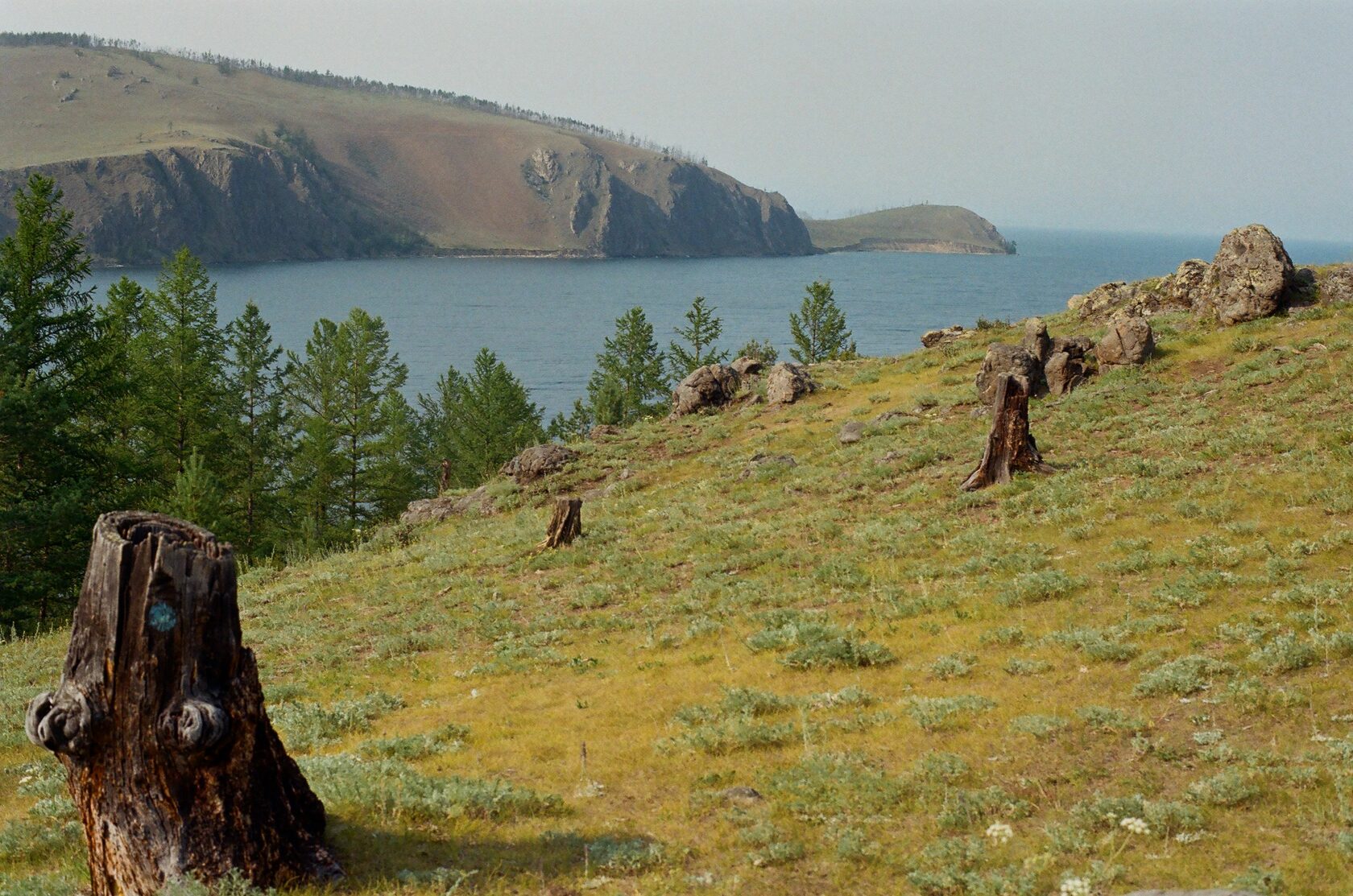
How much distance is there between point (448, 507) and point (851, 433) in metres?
16.0

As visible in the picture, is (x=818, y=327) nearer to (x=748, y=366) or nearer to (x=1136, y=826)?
(x=748, y=366)

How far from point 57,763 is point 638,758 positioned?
7.91 m

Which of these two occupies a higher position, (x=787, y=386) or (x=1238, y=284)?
(x=1238, y=284)

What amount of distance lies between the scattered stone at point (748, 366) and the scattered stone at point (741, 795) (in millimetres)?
37858

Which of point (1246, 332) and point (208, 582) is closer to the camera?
point (208, 582)

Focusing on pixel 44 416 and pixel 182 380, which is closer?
pixel 44 416

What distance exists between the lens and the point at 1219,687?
10977mm

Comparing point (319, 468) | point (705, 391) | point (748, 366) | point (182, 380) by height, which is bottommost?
point (319, 468)

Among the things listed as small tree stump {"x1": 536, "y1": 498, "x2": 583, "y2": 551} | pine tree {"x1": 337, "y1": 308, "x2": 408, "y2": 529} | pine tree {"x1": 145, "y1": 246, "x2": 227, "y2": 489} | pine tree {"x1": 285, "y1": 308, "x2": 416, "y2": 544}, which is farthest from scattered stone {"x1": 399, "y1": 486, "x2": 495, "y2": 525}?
pine tree {"x1": 337, "y1": 308, "x2": 408, "y2": 529}

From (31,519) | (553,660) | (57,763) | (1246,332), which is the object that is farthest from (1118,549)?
(31,519)

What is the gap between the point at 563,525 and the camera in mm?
25125

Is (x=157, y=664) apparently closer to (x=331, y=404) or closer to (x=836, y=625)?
(x=836, y=625)

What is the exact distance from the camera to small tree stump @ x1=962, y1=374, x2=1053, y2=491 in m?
23.2

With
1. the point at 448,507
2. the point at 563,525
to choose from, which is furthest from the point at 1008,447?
the point at 448,507
